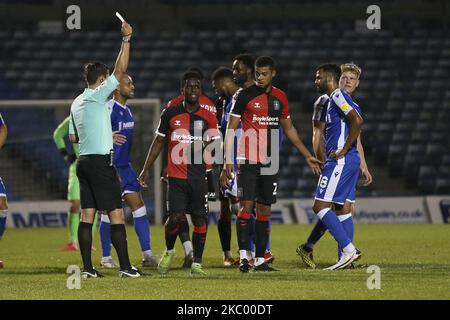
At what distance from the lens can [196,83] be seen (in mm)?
11109

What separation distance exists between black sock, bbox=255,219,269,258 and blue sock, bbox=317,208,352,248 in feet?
2.12

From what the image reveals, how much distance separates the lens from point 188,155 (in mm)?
11211

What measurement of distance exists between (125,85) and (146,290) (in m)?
3.78

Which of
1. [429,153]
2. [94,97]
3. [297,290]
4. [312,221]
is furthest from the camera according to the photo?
[429,153]

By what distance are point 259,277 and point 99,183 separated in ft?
6.07

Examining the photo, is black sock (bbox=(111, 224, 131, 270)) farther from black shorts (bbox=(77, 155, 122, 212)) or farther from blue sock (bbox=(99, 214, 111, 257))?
blue sock (bbox=(99, 214, 111, 257))

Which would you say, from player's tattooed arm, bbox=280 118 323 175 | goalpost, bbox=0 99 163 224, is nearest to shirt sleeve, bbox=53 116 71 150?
player's tattooed arm, bbox=280 118 323 175

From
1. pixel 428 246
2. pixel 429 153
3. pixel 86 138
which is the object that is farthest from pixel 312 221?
pixel 86 138

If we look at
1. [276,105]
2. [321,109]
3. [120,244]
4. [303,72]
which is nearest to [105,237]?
[120,244]

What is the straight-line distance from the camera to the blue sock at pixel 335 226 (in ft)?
36.4

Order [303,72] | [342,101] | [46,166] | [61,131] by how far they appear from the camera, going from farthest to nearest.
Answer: [303,72] → [46,166] → [61,131] → [342,101]

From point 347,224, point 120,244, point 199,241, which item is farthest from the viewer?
point 347,224

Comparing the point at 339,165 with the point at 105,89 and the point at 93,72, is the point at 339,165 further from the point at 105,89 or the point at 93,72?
the point at 93,72

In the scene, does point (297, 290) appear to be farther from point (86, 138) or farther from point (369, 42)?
point (369, 42)
